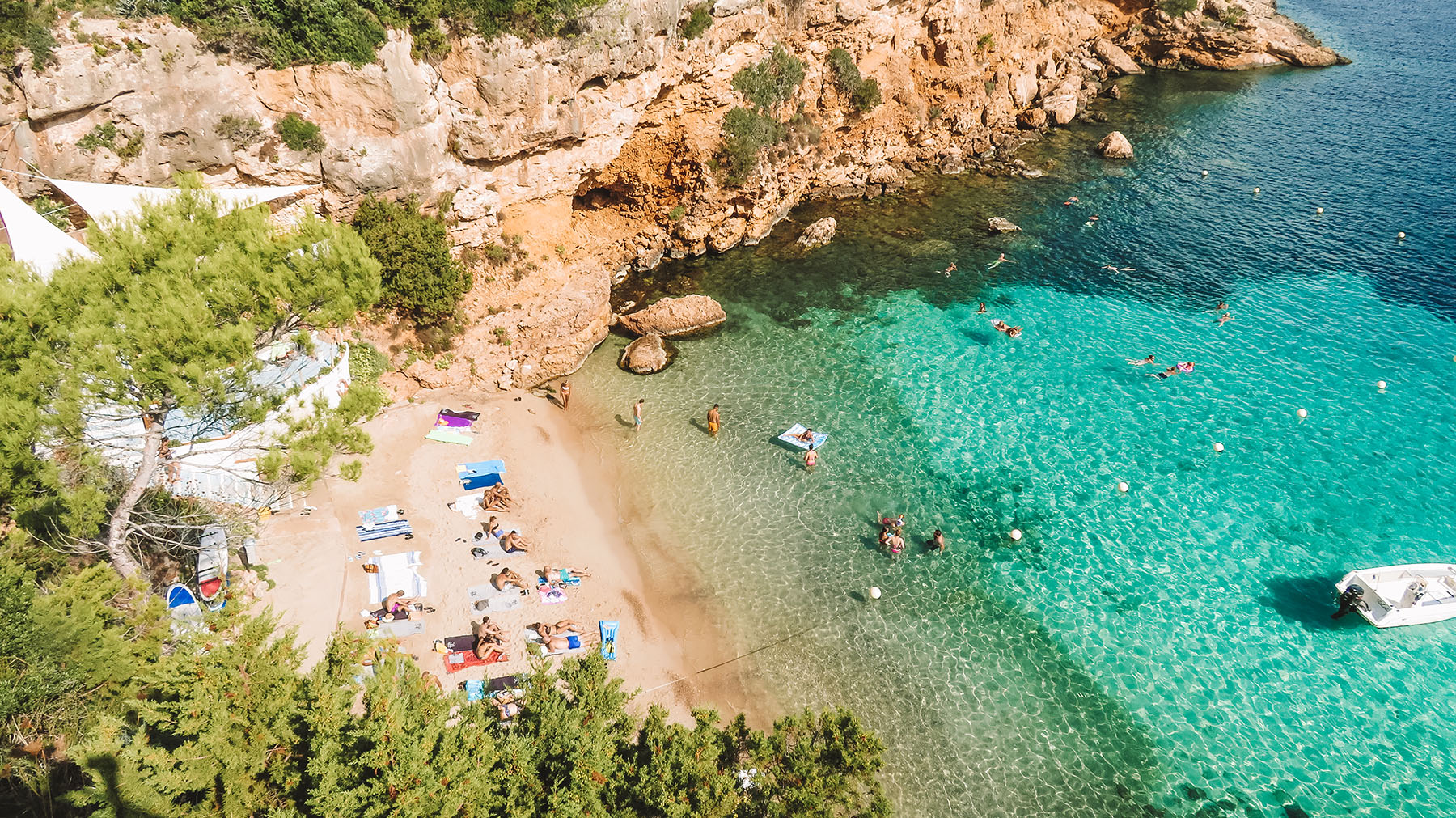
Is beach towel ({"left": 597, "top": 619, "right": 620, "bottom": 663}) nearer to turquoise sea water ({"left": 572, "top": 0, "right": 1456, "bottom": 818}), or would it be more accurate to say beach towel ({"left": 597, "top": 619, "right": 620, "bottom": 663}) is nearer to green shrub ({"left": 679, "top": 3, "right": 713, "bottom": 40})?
turquoise sea water ({"left": 572, "top": 0, "right": 1456, "bottom": 818})

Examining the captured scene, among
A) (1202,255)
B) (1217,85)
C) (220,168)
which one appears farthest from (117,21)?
(1217,85)

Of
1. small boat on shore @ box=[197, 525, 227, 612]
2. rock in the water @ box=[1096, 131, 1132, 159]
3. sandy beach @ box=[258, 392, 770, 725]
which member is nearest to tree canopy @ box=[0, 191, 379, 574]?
small boat on shore @ box=[197, 525, 227, 612]

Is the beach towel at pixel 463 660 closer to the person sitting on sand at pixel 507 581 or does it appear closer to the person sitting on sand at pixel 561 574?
the person sitting on sand at pixel 507 581

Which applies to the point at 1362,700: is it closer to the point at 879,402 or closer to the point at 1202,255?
the point at 879,402

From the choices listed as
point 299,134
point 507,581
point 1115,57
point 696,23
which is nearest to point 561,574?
point 507,581

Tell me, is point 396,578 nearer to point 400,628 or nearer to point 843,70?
point 400,628
